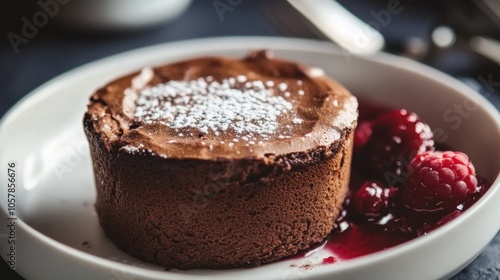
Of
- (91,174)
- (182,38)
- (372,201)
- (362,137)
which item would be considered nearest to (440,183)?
(372,201)

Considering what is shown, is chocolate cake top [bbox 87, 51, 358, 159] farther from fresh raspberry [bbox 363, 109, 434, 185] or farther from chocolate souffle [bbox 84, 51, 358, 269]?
fresh raspberry [bbox 363, 109, 434, 185]

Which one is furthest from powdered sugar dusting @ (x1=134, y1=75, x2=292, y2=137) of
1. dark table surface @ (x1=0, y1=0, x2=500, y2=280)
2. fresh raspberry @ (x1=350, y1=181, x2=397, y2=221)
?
dark table surface @ (x1=0, y1=0, x2=500, y2=280)

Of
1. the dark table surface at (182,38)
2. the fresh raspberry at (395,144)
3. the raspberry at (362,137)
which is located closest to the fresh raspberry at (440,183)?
the fresh raspberry at (395,144)

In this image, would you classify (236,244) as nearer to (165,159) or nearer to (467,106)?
(165,159)

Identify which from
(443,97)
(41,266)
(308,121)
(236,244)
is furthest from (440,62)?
(41,266)

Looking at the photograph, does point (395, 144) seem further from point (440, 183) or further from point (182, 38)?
point (182, 38)

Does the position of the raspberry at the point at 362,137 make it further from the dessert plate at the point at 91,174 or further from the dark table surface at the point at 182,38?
the dark table surface at the point at 182,38
